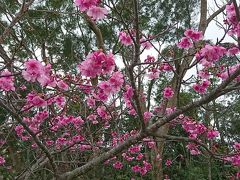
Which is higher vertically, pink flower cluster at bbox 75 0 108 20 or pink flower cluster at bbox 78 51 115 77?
pink flower cluster at bbox 75 0 108 20

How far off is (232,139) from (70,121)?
8287mm

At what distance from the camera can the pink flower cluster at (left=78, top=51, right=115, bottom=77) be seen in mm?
2328

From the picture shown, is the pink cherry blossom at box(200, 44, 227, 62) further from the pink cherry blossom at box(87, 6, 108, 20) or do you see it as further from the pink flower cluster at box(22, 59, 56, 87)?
the pink flower cluster at box(22, 59, 56, 87)

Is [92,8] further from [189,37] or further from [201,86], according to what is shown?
[201,86]

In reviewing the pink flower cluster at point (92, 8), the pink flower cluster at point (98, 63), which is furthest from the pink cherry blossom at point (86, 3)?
the pink flower cluster at point (98, 63)

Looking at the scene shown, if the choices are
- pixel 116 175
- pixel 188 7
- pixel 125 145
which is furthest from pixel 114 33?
pixel 125 145

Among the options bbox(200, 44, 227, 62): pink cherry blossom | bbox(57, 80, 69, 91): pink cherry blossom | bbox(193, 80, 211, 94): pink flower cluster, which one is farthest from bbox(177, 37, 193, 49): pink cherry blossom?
bbox(57, 80, 69, 91): pink cherry blossom

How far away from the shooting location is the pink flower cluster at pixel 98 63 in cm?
233

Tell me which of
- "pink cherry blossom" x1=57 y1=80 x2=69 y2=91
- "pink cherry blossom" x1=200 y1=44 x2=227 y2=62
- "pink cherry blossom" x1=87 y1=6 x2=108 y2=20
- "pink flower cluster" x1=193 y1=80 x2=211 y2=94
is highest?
"pink cherry blossom" x1=87 y1=6 x2=108 y2=20

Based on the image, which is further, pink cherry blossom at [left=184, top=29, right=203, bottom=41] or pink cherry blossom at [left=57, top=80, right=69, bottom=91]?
pink cherry blossom at [left=57, top=80, right=69, bottom=91]

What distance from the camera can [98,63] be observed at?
2.34m

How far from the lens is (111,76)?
8.98 ft

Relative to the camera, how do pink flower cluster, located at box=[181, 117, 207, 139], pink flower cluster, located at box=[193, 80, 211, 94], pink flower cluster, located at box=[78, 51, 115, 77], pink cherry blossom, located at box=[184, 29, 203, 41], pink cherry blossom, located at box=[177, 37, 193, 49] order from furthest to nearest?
pink flower cluster, located at box=[181, 117, 207, 139] → pink flower cluster, located at box=[193, 80, 211, 94] → pink cherry blossom, located at box=[177, 37, 193, 49] → pink cherry blossom, located at box=[184, 29, 203, 41] → pink flower cluster, located at box=[78, 51, 115, 77]

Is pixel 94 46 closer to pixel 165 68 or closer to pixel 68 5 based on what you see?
pixel 68 5
